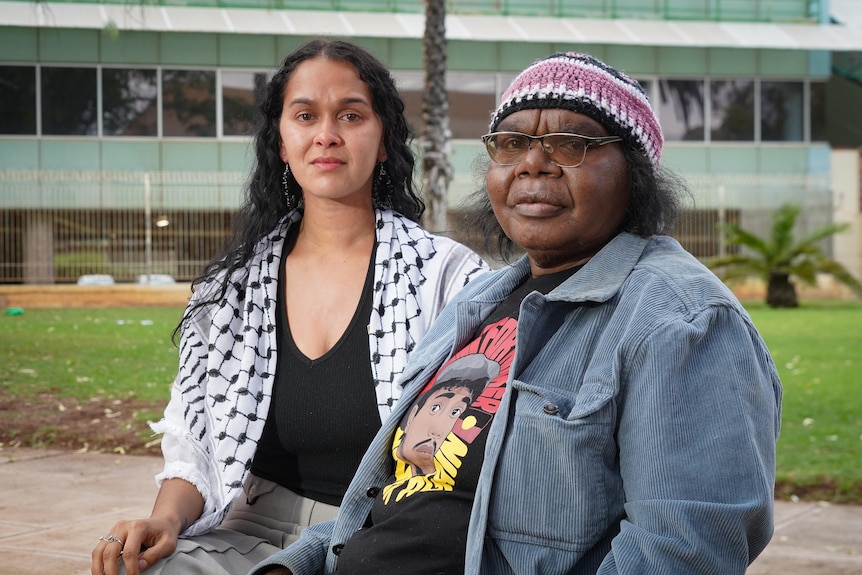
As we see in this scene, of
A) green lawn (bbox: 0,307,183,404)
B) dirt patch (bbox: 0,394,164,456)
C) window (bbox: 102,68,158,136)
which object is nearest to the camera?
dirt patch (bbox: 0,394,164,456)

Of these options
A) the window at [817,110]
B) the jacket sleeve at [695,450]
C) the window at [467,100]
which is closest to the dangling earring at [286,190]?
the jacket sleeve at [695,450]

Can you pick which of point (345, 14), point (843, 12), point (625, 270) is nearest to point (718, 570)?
point (625, 270)

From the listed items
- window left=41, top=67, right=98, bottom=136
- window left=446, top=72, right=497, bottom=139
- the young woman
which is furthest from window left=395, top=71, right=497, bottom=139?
the young woman

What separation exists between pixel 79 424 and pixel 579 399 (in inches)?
275

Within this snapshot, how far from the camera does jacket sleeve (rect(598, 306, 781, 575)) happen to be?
1.81m

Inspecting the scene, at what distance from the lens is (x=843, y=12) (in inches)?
1075

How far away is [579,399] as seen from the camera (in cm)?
195

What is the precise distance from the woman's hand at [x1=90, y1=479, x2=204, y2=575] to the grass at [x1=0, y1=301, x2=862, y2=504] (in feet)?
15.0

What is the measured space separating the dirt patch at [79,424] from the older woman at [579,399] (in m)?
5.50

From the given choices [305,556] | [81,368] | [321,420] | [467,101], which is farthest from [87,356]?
[467,101]

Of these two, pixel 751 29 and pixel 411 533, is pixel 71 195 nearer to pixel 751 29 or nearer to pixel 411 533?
pixel 751 29

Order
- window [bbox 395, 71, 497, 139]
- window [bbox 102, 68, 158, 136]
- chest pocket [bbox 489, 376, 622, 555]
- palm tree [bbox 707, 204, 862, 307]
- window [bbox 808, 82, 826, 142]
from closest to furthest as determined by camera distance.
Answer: chest pocket [bbox 489, 376, 622, 555]
palm tree [bbox 707, 204, 862, 307]
window [bbox 102, 68, 158, 136]
window [bbox 395, 71, 497, 139]
window [bbox 808, 82, 826, 142]

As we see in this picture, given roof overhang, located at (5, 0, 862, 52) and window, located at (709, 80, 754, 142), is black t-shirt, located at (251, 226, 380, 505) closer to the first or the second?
roof overhang, located at (5, 0, 862, 52)

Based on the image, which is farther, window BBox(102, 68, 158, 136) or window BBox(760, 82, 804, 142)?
window BBox(760, 82, 804, 142)
